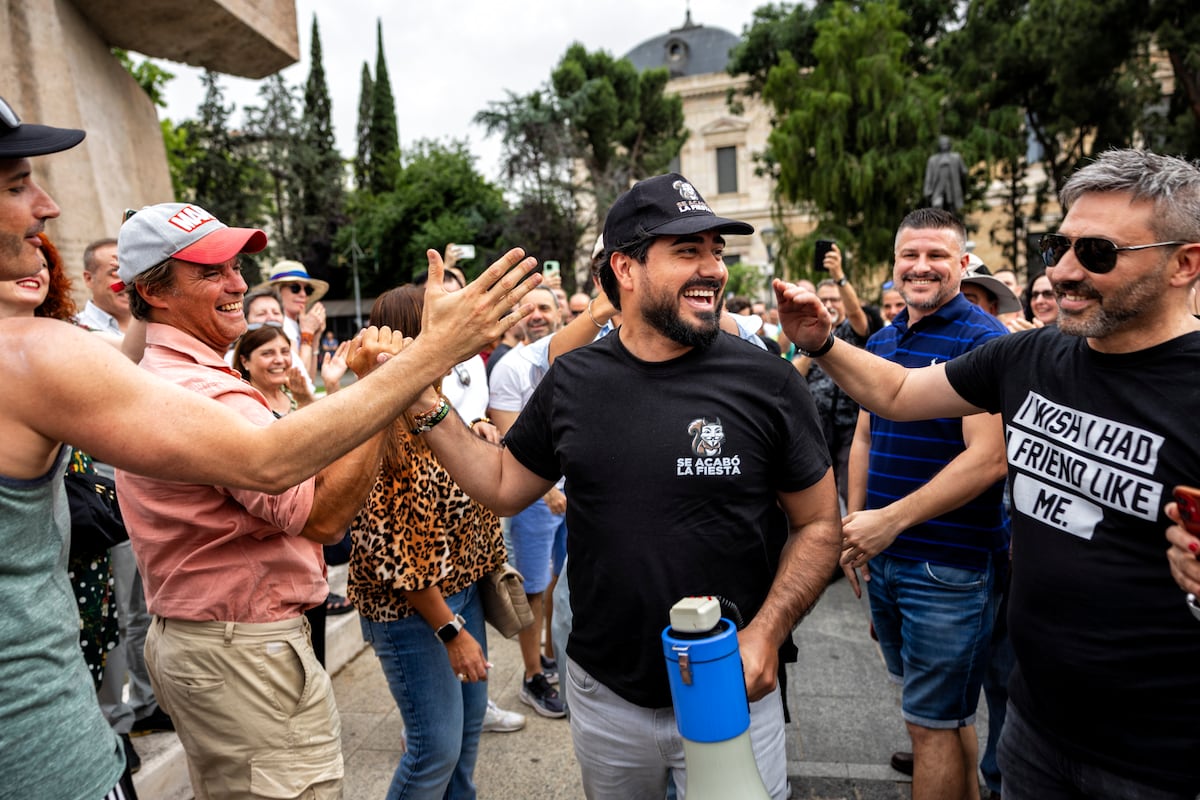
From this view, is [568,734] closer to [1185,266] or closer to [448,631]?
[448,631]

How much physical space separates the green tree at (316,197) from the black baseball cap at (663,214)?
34387 mm

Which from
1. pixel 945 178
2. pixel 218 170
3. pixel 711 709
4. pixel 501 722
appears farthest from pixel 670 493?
pixel 218 170

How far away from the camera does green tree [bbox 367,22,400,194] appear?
45.7 meters

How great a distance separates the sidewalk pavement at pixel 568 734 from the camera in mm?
3625

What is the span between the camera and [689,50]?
5338 centimetres

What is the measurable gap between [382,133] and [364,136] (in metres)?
1.43

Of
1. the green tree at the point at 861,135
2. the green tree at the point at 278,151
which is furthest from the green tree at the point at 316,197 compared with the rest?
the green tree at the point at 861,135

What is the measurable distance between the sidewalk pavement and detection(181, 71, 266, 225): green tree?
26.1 m

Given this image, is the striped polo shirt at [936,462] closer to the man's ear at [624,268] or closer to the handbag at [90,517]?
the man's ear at [624,268]

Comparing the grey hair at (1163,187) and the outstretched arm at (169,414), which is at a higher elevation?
the grey hair at (1163,187)

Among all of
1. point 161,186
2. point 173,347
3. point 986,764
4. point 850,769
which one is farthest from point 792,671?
point 161,186

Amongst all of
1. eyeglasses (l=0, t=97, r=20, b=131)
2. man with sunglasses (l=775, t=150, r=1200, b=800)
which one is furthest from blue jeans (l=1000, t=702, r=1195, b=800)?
eyeglasses (l=0, t=97, r=20, b=131)

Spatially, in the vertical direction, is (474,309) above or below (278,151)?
below

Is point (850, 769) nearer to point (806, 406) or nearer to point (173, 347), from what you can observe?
point (806, 406)
